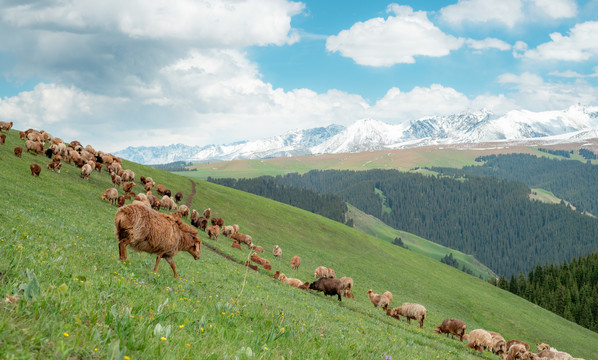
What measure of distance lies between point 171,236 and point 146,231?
1.10m

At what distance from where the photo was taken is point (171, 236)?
41.8 ft

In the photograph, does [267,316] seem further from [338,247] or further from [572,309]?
[572,309]

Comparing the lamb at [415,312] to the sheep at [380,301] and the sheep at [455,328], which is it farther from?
the sheep at [380,301]

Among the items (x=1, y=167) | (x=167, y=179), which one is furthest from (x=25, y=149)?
(x=167, y=179)

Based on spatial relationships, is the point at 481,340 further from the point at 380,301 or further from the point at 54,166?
the point at 54,166

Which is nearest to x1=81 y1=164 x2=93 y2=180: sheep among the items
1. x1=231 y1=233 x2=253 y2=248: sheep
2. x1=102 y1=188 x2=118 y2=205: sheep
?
x1=102 y1=188 x2=118 y2=205: sheep

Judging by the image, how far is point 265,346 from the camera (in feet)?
17.3

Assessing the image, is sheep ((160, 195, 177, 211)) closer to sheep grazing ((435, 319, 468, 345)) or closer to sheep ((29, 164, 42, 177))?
sheep ((29, 164, 42, 177))

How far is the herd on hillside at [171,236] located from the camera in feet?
39.4

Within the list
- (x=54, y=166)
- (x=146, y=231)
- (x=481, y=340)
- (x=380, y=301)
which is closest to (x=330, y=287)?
(x=380, y=301)

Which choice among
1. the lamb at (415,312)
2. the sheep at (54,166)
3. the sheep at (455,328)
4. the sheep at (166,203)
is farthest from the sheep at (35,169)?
the sheep at (455,328)

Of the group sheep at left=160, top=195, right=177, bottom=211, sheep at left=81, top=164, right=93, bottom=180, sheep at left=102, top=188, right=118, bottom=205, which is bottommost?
sheep at left=160, top=195, right=177, bottom=211

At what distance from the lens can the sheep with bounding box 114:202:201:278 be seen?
11.6 m

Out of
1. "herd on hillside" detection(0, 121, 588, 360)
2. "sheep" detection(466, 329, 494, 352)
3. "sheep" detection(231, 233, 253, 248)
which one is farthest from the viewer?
"sheep" detection(231, 233, 253, 248)
